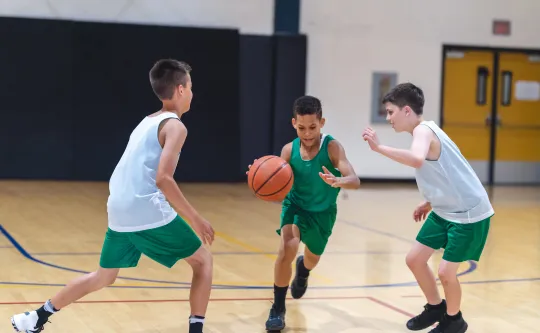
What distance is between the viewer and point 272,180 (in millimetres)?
4859

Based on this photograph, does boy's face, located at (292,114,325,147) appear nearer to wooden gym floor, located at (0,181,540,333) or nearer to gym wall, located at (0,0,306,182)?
wooden gym floor, located at (0,181,540,333)

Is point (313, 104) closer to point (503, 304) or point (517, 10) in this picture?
point (503, 304)

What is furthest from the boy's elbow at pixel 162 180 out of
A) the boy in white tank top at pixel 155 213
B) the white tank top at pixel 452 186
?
the white tank top at pixel 452 186

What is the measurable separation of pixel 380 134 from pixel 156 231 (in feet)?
35.2

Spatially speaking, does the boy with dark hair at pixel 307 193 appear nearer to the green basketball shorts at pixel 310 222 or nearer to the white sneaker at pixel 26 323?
the green basketball shorts at pixel 310 222

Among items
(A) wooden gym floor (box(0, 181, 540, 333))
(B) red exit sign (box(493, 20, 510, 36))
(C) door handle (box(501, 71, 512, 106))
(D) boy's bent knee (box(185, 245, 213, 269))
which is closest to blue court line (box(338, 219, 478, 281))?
(A) wooden gym floor (box(0, 181, 540, 333))

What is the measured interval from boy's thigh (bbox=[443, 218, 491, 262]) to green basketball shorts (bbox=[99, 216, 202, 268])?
139cm

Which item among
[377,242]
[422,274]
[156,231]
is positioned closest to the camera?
[156,231]

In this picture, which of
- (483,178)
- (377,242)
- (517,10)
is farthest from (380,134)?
(377,242)

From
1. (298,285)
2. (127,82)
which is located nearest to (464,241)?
(298,285)

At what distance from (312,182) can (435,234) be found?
2.81 ft

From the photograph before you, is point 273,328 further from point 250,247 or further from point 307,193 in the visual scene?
point 250,247

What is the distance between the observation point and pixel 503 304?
18.7ft

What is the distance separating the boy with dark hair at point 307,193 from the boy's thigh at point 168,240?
0.94 m
